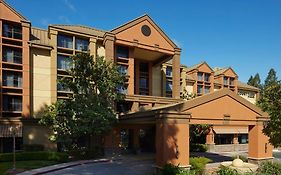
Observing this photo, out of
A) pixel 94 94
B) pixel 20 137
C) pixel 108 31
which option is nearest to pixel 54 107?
pixel 94 94

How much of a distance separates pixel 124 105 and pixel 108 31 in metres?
10.9

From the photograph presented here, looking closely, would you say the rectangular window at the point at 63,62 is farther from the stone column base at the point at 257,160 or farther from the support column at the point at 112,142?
the stone column base at the point at 257,160

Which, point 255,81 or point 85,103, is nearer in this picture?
point 85,103

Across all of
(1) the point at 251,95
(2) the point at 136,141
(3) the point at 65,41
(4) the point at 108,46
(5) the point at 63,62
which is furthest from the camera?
(1) the point at 251,95

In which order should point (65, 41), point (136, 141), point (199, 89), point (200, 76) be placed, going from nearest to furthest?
point (65, 41) → point (136, 141) → point (199, 89) → point (200, 76)

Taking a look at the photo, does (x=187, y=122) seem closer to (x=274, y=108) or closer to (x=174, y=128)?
(x=174, y=128)

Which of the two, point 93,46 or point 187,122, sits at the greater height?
point 93,46

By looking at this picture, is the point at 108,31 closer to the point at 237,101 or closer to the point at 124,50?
the point at 124,50

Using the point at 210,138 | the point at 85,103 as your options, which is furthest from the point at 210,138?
the point at 85,103

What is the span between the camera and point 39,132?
3353cm

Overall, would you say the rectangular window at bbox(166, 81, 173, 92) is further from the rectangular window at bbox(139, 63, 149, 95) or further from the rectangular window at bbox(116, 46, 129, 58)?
the rectangular window at bbox(116, 46, 129, 58)

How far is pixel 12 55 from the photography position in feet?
110

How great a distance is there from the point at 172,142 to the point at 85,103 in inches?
474

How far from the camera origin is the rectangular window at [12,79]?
32.9 m
